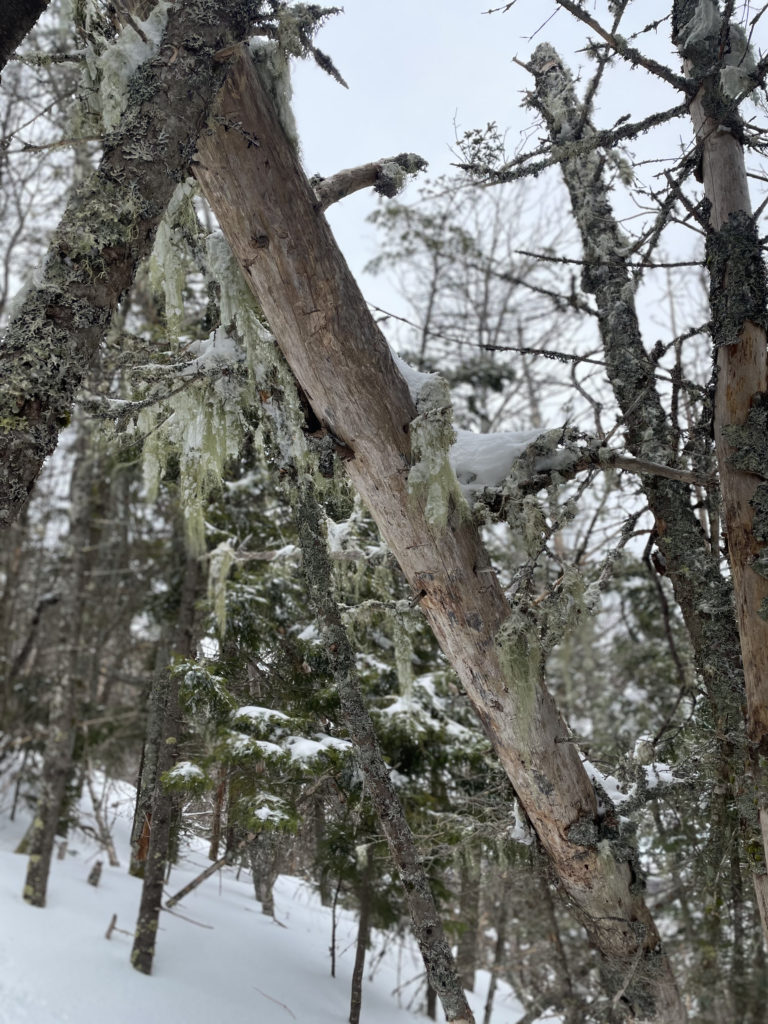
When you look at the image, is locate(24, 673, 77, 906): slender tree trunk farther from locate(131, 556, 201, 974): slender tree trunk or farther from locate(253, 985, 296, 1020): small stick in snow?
locate(253, 985, 296, 1020): small stick in snow

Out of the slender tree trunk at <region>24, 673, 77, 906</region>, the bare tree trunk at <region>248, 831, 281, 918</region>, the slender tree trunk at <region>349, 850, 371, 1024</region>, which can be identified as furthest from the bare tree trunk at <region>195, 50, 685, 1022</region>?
the slender tree trunk at <region>24, 673, 77, 906</region>

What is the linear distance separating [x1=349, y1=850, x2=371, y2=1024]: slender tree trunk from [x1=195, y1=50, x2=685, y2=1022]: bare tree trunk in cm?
246

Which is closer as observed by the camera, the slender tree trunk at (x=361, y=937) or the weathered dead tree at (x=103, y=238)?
the weathered dead tree at (x=103, y=238)

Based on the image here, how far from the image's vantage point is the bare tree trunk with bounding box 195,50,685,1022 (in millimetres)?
2445

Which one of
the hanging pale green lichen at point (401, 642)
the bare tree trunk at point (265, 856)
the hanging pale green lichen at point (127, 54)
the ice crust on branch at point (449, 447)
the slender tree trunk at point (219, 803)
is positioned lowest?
the bare tree trunk at point (265, 856)

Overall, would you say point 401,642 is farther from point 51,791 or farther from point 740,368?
point 51,791

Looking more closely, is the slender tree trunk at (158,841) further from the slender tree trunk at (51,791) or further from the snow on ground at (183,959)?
the slender tree trunk at (51,791)

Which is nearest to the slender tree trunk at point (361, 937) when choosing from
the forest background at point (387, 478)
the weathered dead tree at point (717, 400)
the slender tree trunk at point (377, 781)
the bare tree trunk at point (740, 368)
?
the forest background at point (387, 478)

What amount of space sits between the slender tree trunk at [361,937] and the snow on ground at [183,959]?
0.22m

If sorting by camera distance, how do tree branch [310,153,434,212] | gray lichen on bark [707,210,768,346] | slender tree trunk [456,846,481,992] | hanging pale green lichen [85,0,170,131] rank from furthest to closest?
slender tree trunk [456,846,481,992]
gray lichen on bark [707,210,768,346]
tree branch [310,153,434,212]
hanging pale green lichen [85,0,170,131]

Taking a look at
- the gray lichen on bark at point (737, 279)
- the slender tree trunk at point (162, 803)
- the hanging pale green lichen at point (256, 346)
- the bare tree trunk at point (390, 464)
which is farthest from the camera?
the slender tree trunk at point (162, 803)

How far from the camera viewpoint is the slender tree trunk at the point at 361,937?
A: 524 cm

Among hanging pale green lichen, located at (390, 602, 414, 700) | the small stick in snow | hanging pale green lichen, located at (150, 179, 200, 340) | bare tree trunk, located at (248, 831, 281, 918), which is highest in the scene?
hanging pale green lichen, located at (150, 179, 200, 340)

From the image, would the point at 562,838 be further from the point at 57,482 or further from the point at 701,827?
the point at 57,482
